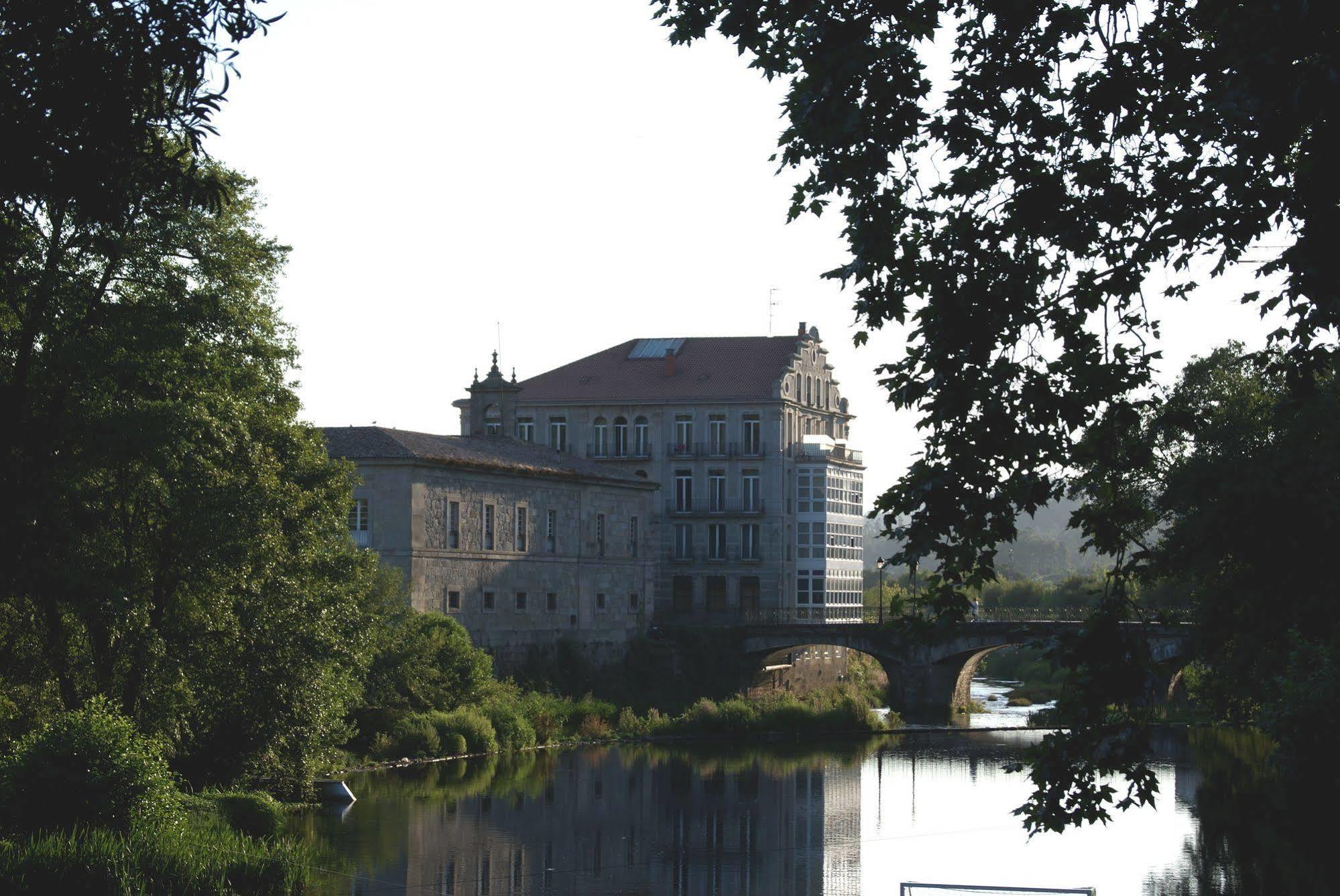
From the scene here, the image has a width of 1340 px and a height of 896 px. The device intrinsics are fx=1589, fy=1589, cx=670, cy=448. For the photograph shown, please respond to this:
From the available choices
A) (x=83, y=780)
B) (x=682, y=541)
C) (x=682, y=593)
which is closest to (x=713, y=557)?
(x=682, y=541)

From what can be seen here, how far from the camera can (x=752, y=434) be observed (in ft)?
202

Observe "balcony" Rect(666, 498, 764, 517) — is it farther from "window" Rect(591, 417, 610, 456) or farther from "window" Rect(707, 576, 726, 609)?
"window" Rect(591, 417, 610, 456)

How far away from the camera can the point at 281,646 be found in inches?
965

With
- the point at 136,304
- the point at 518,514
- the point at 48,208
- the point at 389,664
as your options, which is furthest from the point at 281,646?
the point at 518,514

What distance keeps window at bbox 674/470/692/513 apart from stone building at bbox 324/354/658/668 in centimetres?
544

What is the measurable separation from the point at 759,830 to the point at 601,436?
35.1 m

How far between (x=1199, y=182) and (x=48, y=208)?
1450 cm

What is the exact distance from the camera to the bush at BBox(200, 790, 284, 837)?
926 inches

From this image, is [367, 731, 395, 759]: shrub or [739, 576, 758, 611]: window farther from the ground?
[739, 576, 758, 611]: window

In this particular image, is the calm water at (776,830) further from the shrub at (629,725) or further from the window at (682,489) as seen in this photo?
the window at (682,489)

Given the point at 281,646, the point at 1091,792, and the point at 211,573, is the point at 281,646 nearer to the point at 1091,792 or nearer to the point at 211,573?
the point at 211,573

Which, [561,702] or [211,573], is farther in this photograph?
[561,702]

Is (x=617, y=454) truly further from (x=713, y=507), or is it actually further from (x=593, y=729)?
(x=593, y=729)

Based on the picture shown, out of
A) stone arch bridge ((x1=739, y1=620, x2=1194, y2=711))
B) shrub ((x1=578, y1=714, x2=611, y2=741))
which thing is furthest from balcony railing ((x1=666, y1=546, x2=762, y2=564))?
shrub ((x1=578, y1=714, x2=611, y2=741))
